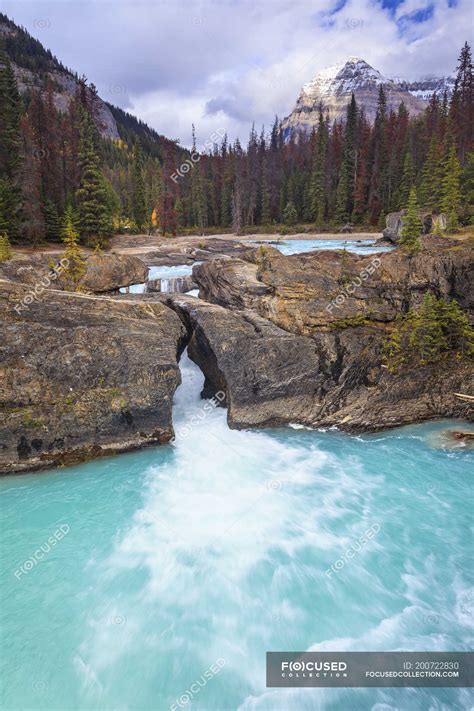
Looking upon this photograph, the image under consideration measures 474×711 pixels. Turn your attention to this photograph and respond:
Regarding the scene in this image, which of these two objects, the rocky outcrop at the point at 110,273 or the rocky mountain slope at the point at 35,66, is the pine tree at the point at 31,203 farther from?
the rocky mountain slope at the point at 35,66

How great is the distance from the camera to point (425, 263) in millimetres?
14180

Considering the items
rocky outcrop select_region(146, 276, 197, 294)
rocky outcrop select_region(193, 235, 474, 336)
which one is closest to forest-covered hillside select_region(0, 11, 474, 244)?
rocky outcrop select_region(146, 276, 197, 294)

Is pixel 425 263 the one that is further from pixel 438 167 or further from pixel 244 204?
pixel 244 204

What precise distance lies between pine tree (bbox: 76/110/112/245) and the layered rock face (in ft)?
81.9

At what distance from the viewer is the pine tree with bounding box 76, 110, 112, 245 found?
115 ft

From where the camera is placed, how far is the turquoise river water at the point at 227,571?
5.73m

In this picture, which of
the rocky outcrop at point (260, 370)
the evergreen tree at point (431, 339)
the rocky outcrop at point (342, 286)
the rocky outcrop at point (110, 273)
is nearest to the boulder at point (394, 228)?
the rocky outcrop at point (342, 286)

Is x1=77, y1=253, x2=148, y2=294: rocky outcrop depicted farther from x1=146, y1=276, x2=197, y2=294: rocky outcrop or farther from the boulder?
the boulder

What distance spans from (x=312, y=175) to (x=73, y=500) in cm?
7089

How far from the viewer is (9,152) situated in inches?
1409

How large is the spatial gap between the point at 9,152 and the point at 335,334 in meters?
37.2

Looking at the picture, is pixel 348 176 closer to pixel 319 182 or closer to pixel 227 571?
pixel 319 182

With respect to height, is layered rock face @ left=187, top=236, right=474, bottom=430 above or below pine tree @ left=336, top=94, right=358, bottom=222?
below

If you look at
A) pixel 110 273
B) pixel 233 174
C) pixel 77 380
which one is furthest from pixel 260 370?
pixel 233 174
